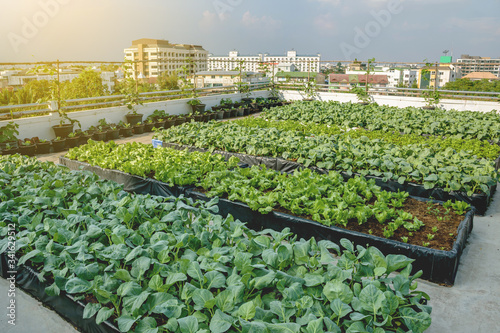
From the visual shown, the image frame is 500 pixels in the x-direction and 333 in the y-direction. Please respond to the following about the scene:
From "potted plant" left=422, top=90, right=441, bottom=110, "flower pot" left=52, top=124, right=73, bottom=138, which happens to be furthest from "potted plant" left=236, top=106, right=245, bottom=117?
"potted plant" left=422, top=90, right=441, bottom=110

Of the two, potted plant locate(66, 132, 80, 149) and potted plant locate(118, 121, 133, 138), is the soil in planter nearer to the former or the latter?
potted plant locate(66, 132, 80, 149)

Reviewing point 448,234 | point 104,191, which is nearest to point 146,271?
point 104,191

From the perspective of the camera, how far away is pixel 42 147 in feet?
25.4

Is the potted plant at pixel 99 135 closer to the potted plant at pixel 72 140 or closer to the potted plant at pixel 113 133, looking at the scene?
the potted plant at pixel 113 133

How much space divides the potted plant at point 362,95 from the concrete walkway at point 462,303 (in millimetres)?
9862

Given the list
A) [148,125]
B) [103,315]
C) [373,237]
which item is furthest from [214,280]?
[148,125]

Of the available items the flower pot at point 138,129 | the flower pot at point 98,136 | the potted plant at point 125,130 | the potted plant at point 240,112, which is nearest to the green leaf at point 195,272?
the flower pot at point 98,136

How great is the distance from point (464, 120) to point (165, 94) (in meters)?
8.56

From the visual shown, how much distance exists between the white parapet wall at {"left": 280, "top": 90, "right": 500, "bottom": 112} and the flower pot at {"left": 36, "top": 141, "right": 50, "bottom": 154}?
9.24 meters

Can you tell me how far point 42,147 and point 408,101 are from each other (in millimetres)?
11008

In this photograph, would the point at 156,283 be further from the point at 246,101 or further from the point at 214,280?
the point at 246,101

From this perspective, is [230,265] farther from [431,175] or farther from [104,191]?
[431,175]

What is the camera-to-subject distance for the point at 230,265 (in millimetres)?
2406

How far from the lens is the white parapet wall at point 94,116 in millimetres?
8086
